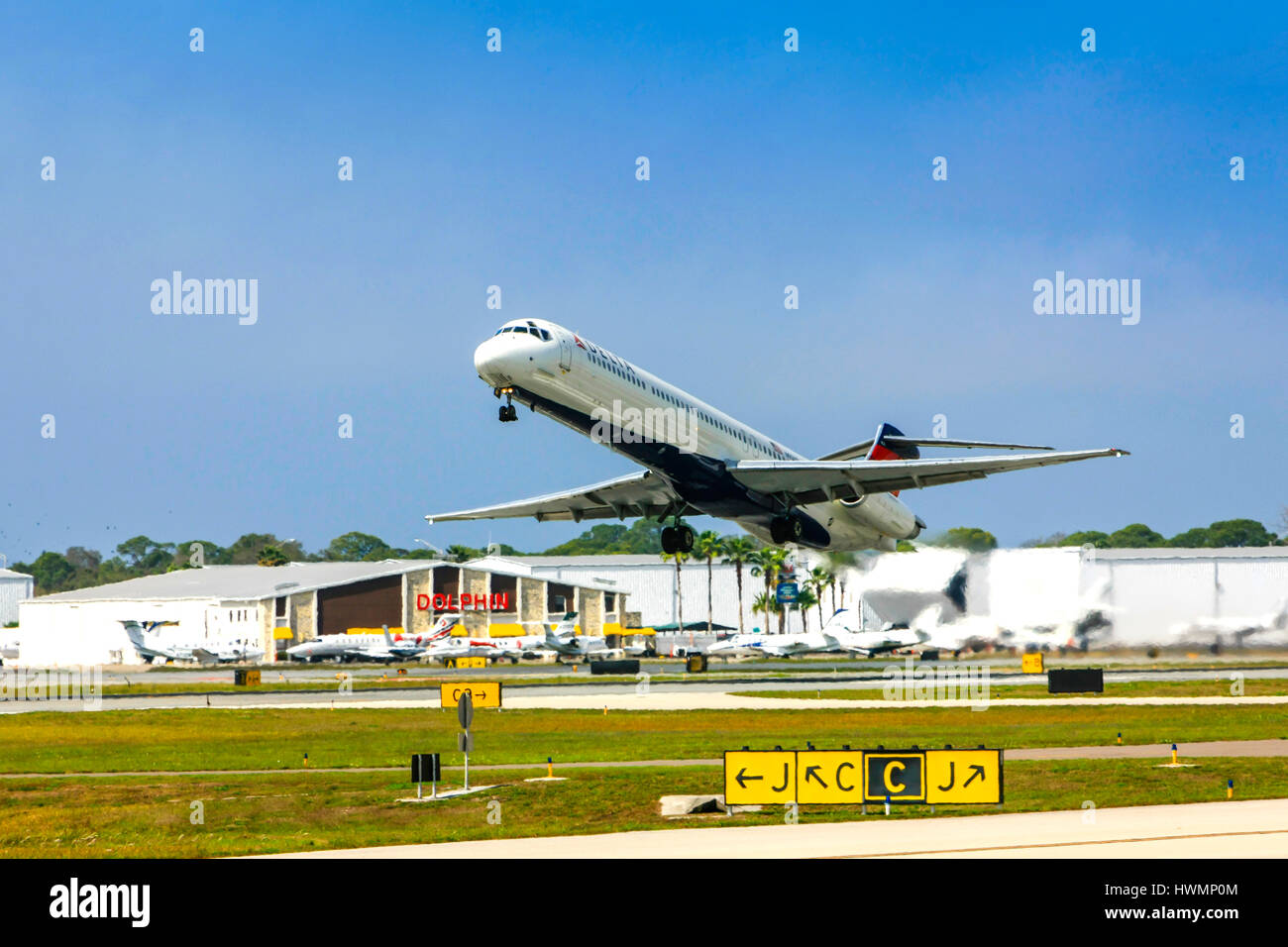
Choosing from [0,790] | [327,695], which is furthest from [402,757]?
[327,695]

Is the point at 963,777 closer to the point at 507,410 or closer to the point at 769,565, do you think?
the point at 507,410

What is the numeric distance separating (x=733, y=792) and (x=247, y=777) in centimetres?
1708

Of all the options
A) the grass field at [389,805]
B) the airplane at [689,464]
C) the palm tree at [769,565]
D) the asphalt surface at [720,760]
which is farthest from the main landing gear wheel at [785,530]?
the palm tree at [769,565]

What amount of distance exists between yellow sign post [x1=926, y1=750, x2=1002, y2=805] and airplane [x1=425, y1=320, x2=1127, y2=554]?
66.8 ft

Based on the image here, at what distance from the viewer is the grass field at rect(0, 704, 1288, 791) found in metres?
41.7

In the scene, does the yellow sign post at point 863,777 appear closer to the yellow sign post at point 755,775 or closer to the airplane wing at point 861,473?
the yellow sign post at point 755,775

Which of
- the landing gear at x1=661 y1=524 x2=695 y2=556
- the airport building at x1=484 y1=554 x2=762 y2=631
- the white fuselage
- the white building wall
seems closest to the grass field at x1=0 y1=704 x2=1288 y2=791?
the landing gear at x1=661 y1=524 x2=695 y2=556

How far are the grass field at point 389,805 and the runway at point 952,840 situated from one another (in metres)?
1.16

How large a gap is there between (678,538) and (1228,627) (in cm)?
2729

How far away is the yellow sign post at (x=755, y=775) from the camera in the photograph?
80.6 ft

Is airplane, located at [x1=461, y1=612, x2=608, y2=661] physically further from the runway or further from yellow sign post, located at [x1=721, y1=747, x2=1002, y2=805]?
yellow sign post, located at [x1=721, y1=747, x2=1002, y2=805]

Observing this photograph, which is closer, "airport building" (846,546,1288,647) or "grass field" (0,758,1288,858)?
"grass field" (0,758,1288,858)
